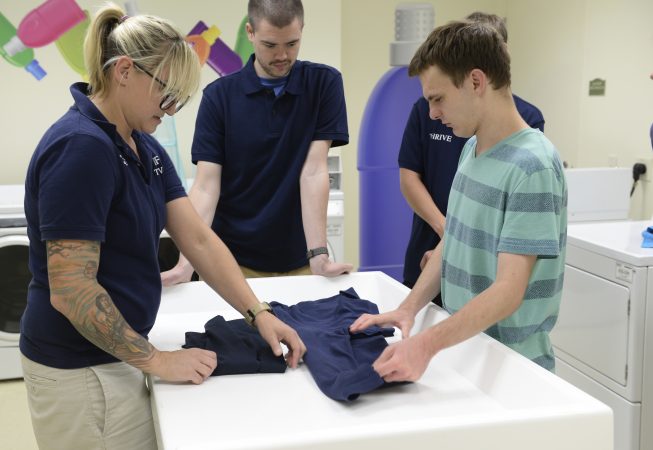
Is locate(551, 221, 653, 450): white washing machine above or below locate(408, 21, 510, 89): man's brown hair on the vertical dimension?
below

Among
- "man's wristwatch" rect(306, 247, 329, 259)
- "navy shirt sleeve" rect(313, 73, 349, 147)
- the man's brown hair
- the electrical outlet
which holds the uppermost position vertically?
the man's brown hair

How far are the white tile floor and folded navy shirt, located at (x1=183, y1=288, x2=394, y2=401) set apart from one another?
68.2 inches

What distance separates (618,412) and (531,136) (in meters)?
1.38

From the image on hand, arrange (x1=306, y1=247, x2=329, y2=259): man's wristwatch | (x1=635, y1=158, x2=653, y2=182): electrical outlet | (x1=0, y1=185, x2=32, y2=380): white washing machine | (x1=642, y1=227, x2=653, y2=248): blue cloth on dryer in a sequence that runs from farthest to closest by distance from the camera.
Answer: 1. (x1=635, y1=158, x2=653, y2=182): electrical outlet
2. (x1=0, y1=185, x2=32, y2=380): white washing machine
3. (x1=642, y1=227, x2=653, y2=248): blue cloth on dryer
4. (x1=306, y1=247, x2=329, y2=259): man's wristwatch

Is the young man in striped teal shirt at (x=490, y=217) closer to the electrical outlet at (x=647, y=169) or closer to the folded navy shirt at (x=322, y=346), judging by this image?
the folded navy shirt at (x=322, y=346)

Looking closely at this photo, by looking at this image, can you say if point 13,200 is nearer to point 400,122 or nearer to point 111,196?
point 400,122

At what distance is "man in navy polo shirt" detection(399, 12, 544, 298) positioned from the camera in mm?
2066

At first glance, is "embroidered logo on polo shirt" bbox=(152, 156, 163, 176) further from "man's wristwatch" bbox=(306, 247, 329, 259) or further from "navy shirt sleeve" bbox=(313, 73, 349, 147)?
"navy shirt sleeve" bbox=(313, 73, 349, 147)

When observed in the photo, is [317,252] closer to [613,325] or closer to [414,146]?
[414,146]

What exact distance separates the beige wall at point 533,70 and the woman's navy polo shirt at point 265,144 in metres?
1.74

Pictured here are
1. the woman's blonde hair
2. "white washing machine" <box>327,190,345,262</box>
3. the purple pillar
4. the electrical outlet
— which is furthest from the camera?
"white washing machine" <box>327,190,345,262</box>

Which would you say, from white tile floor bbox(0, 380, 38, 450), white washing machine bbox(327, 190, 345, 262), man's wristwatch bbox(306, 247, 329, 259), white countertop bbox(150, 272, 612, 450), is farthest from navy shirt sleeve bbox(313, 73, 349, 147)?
white tile floor bbox(0, 380, 38, 450)

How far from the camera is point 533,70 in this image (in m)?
4.26

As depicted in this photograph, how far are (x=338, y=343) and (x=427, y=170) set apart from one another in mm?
981
